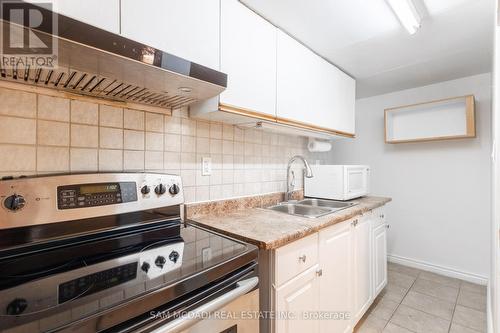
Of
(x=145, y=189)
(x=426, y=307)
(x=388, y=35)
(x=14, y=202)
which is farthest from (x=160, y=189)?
(x=426, y=307)

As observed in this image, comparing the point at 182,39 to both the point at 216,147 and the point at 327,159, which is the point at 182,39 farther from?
the point at 327,159

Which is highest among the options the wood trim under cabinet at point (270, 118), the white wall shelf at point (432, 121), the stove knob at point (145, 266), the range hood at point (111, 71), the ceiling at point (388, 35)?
the ceiling at point (388, 35)

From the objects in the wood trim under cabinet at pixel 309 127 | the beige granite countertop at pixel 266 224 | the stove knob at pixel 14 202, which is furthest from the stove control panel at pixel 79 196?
the wood trim under cabinet at pixel 309 127

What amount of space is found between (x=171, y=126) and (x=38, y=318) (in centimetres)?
99

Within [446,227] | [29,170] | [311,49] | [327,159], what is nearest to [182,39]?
[29,170]

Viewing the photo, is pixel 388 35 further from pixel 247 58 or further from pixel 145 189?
pixel 145 189

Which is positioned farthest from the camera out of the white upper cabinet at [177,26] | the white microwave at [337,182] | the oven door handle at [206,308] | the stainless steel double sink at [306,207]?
the white microwave at [337,182]

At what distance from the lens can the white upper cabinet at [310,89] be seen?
1538 mm

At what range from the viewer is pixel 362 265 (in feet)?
5.63

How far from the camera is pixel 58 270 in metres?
0.75

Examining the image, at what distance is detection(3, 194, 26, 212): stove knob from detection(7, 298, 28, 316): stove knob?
338 mm

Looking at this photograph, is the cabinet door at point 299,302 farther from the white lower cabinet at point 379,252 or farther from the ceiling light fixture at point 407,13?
the ceiling light fixture at point 407,13

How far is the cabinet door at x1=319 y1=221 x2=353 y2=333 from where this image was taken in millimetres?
1311

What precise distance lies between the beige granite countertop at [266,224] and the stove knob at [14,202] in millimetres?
709
